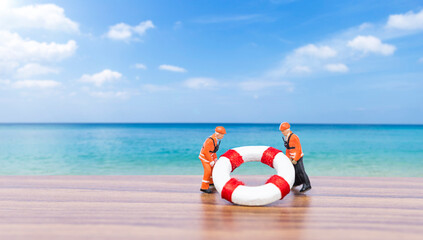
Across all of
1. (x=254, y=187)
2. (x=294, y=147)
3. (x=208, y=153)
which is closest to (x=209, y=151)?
(x=208, y=153)

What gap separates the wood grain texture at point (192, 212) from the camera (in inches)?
88.1

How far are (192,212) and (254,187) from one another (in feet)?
2.17

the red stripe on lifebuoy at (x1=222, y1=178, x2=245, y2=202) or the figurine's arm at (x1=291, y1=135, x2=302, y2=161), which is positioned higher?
the figurine's arm at (x1=291, y1=135, x2=302, y2=161)

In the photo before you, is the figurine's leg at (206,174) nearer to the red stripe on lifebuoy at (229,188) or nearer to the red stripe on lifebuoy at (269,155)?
the red stripe on lifebuoy at (229,188)

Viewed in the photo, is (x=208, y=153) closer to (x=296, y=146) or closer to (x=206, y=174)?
(x=206, y=174)

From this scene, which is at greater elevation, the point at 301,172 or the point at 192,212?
the point at 301,172

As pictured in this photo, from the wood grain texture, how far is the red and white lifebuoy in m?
0.12

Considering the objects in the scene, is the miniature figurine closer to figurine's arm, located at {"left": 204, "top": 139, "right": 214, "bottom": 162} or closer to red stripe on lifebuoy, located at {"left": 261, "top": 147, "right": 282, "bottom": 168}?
red stripe on lifebuoy, located at {"left": 261, "top": 147, "right": 282, "bottom": 168}

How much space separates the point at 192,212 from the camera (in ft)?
8.91

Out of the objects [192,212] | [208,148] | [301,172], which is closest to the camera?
[192,212]

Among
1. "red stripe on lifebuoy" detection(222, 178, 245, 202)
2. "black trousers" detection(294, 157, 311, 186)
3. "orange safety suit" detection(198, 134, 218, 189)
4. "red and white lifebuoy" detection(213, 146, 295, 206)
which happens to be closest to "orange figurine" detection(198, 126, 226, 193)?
"orange safety suit" detection(198, 134, 218, 189)

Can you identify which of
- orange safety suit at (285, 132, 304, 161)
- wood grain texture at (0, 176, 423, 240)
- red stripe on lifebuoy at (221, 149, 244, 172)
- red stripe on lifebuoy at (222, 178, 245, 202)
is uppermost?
orange safety suit at (285, 132, 304, 161)

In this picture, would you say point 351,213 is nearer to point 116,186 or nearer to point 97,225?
point 97,225

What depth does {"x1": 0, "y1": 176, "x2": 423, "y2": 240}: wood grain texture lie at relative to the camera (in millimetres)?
2238
